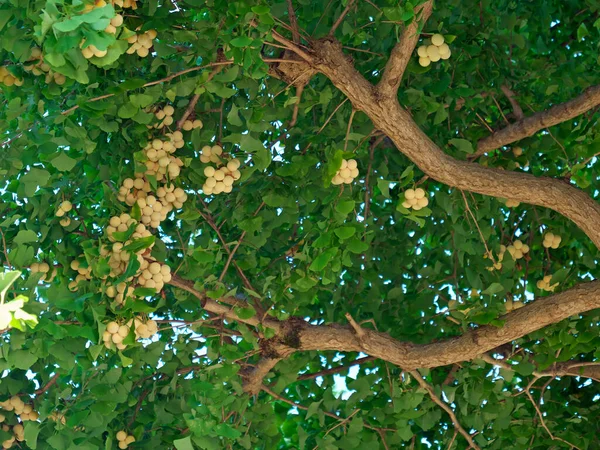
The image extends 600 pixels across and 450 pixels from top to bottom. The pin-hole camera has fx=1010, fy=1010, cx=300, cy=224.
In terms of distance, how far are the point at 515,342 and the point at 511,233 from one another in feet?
1.61

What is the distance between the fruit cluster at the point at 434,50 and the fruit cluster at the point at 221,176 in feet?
2.15

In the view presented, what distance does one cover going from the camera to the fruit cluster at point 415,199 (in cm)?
313

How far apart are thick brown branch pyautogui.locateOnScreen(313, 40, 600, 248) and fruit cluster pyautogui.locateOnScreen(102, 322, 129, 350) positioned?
1.00 meters

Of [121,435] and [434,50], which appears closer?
[434,50]

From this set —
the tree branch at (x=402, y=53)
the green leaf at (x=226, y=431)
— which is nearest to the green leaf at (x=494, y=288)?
the tree branch at (x=402, y=53)

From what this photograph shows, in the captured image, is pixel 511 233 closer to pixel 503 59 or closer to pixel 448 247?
pixel 448 247

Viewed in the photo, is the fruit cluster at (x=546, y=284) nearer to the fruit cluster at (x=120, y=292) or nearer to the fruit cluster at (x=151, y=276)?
the fruit cluster at (x=151, y=276)

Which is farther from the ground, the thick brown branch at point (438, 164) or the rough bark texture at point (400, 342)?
the thick brown branch at point (438, 164)

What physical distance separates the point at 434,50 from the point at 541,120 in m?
0.75

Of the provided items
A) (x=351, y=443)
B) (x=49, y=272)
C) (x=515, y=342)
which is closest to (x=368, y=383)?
(x=351, y=443)

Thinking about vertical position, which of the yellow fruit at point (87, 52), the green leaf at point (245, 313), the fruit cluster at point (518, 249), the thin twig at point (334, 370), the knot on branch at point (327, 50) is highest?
the yellow fruit at point (87, 52)

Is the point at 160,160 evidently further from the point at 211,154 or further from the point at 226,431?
the point at 226,431

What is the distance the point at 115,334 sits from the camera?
2896mm

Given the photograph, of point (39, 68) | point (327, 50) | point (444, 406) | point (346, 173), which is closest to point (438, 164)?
point (346, 173)
